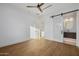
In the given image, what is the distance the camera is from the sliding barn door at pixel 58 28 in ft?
6.41

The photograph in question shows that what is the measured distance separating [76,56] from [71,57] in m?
0.09

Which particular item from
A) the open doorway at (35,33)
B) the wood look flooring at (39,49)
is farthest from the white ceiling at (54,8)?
the wood look flooring at (39,49)

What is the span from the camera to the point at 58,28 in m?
1.98

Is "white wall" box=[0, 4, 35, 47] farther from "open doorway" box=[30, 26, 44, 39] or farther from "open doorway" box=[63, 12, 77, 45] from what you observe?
"open doorway" box=[63, 12, 77, 45]

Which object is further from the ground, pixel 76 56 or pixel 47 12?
pixel 47 12

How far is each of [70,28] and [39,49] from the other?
0.68 metres

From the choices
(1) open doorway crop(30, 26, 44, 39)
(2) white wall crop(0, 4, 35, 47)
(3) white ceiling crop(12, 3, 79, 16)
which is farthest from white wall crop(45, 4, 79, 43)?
(2) white wall crop(0, 4, 35, 47)

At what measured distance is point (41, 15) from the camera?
1938 millimetres

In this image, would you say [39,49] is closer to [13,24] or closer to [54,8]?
[13,24]

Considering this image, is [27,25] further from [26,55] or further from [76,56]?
[76,56]

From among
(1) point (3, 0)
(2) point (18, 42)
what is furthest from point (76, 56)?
(1) point (3, 0)

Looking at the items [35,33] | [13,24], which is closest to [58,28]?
[35,33]

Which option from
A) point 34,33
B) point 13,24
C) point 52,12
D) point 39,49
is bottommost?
point 39,49

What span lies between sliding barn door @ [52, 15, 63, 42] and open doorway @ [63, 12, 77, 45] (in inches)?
3.7
